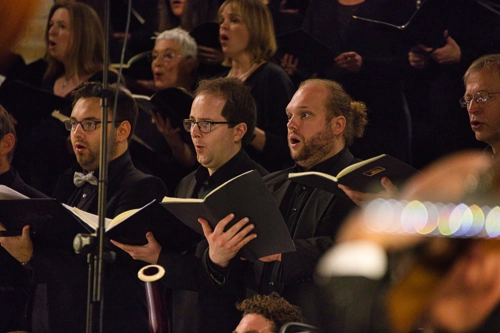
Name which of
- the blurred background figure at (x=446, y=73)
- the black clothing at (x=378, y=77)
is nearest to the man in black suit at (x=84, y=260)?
the black clothing at (x=378, y=77)

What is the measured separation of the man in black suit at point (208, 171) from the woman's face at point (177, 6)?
1.27 m

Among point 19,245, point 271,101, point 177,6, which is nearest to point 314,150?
point 271,101

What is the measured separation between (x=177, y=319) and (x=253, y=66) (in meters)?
1.56

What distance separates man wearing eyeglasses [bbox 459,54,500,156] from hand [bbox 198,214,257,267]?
1043mm

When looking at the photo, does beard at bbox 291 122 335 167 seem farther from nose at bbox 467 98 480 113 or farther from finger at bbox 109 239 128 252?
finger at bbox 109 239 128 252

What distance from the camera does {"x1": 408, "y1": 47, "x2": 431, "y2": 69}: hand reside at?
4234mm

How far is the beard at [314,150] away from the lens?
12.0 feet

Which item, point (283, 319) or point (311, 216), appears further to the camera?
point (311, 216)

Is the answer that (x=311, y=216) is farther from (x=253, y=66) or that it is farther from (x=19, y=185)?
(x=19, y=185)

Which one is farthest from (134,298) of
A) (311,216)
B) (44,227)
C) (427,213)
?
(427,213)

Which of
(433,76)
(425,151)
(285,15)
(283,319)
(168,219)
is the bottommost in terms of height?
(283,319)

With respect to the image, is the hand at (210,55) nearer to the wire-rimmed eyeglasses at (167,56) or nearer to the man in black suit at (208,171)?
the wire-rimmed eyeglasses at (167,56)

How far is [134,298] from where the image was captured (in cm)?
376

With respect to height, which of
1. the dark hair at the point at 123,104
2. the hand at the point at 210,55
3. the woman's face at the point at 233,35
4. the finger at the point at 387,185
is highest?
the woman's face at the point at 233,35
